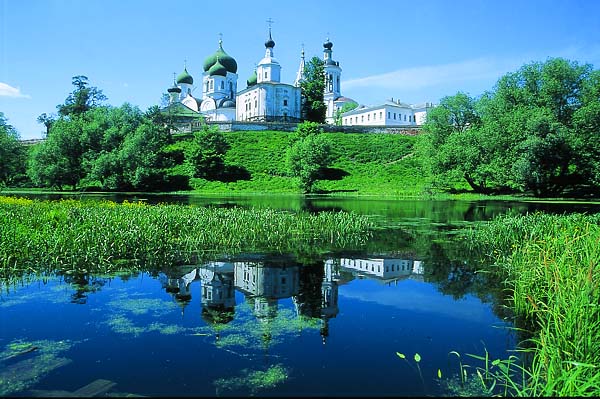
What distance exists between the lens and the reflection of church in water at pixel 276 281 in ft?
25.8

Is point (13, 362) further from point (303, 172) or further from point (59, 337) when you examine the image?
point (303, 172)

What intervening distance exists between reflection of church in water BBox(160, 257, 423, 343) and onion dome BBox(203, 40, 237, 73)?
87303mm

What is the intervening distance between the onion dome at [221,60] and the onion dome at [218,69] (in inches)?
27.8

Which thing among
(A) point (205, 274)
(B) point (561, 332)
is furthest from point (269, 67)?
(B) point (561, 332)

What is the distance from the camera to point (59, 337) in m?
6.35

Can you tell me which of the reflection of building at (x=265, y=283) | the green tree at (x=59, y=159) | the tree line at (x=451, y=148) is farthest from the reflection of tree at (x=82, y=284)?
the green tree at (x=59, y=159)

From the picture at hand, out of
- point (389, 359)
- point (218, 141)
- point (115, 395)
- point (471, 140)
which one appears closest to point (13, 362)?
point (115, 395)

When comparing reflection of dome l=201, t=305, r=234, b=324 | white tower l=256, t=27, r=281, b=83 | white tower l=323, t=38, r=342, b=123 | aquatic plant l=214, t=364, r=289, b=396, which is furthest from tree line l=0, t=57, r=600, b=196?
white tower l=323, t=38, r=342, b=123

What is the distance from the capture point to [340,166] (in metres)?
57.1

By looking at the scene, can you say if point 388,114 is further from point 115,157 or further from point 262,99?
point 115,157

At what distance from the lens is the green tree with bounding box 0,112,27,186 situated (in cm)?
5200

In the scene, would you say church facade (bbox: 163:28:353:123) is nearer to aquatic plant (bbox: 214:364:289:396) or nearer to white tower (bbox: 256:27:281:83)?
white tower (bbox: 256:27:281:83)

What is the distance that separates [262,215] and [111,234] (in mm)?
6116

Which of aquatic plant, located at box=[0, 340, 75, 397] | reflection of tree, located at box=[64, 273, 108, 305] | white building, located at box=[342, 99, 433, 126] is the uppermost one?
white building, located at box=[342, 99, 433, 126]
